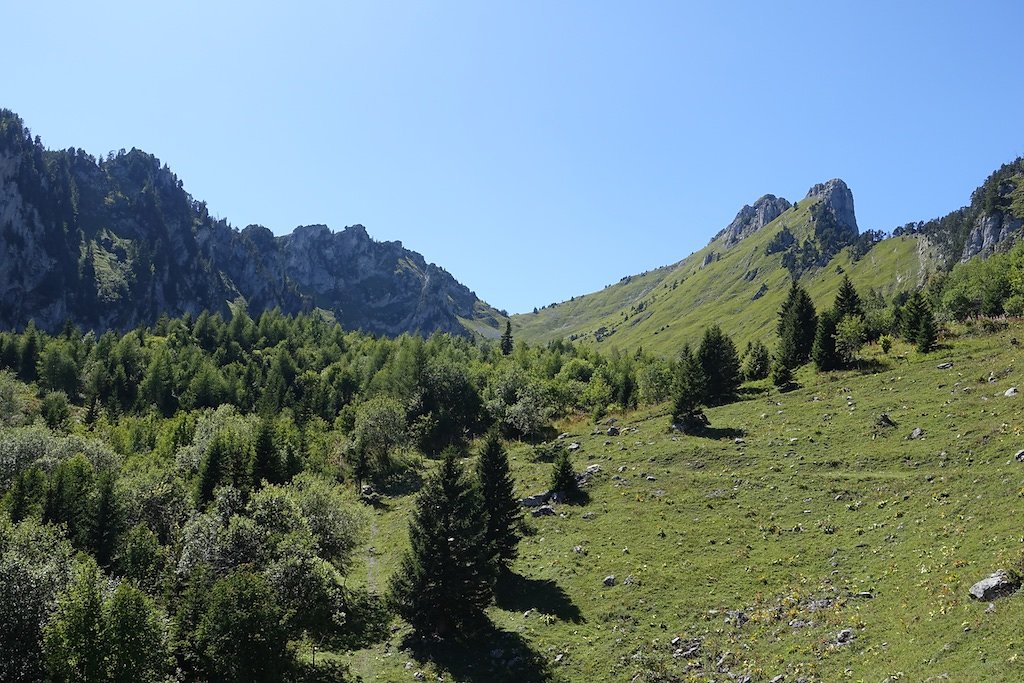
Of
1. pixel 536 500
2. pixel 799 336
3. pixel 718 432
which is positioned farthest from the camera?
pixel 799 336

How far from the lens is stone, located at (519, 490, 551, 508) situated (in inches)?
2404

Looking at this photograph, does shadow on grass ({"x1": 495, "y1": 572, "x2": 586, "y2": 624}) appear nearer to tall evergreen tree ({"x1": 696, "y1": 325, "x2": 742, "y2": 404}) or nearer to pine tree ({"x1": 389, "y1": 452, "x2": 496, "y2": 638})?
pine tree ({"x1": 389, "y1": 452, "x2": 496, "y2": 638})

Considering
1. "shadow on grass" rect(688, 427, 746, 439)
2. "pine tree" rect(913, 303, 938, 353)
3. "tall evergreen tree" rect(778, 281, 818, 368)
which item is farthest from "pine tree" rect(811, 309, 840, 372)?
"shadow on grass" rect(688, 427, 746, 439)

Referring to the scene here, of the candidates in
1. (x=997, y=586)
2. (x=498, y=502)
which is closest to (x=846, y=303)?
(x=498, y=502)

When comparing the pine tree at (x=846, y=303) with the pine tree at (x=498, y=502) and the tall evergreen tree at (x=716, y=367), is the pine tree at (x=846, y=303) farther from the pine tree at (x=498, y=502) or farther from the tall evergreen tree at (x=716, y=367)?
the pine tree at (x=498, y=502)

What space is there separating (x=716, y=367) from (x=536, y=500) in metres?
38.2

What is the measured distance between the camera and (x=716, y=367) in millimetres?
87000

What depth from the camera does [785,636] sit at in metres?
32.7

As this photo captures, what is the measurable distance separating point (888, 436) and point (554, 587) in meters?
33.3

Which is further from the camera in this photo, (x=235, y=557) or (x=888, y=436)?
(x=888, y=436)

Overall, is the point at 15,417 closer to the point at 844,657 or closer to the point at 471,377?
the point at 471,377

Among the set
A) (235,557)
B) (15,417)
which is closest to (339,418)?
(15,417)

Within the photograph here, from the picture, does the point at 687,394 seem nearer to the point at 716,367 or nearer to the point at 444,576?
the point at 716,367

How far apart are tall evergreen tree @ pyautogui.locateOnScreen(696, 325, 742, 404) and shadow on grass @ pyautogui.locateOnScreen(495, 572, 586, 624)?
45926 millimetres
